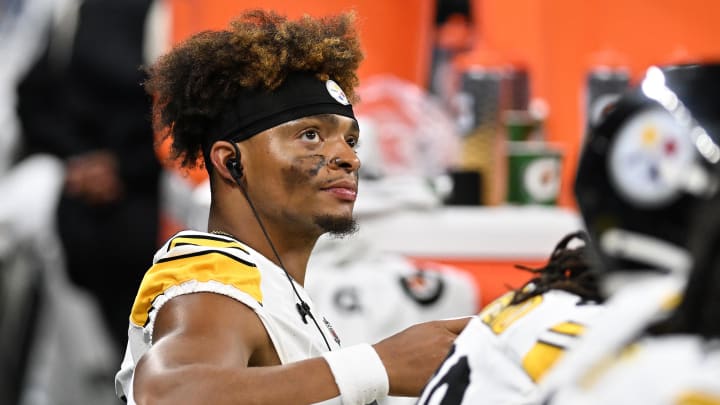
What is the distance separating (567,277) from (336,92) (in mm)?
842

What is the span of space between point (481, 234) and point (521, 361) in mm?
3251

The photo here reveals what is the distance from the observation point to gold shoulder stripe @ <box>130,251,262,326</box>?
200 centimetres

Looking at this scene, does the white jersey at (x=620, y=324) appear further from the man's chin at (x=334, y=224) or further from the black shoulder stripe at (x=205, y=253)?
the man's chin at (x=334, y=224)

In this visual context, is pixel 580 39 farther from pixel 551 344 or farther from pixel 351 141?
pixel 551 344

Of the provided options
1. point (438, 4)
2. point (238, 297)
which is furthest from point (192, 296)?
point (438, 4)

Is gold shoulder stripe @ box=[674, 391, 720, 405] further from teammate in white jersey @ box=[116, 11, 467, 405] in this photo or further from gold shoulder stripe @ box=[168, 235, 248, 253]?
gold shoulder stripe @ box=[168, 235, 248, 253]

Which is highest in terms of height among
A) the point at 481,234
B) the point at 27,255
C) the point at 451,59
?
the point at 451,59

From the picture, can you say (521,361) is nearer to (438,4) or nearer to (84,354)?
(84,354)

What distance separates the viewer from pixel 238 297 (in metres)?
1.99

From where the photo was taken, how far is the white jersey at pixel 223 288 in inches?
78.5

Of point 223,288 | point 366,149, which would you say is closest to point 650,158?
point 223,288

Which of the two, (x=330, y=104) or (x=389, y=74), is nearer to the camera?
(x=330, y=104)

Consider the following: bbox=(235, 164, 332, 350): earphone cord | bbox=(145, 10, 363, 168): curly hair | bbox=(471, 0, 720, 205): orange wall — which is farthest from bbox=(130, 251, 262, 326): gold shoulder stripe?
bbox=(471, 0, 720, 205): orange wall

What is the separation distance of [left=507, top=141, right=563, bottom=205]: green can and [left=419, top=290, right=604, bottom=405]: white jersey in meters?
3.26
